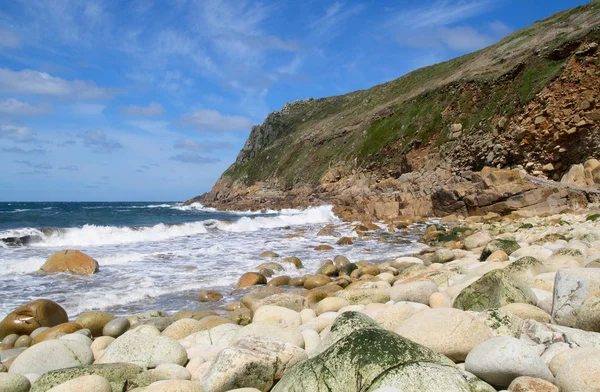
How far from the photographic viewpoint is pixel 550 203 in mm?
21234

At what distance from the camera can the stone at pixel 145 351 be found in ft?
15.5

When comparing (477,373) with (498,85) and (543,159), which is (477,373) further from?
(498,85)

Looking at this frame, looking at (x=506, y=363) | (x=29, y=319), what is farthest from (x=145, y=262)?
(x=506, y=363)

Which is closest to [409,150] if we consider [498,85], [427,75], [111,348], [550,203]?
[498,85]

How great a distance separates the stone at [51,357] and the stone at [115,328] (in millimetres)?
1464

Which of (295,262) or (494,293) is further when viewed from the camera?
(295,262)

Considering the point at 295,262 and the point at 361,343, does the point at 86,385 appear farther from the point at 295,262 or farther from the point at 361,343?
the point at 295,262

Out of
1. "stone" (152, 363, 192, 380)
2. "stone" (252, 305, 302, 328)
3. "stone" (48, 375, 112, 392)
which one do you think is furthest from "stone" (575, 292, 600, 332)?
"stone" (48, 375, 112, 392)

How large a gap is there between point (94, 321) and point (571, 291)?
697 cm

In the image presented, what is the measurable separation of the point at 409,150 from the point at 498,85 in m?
9.24

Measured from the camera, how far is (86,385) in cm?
361

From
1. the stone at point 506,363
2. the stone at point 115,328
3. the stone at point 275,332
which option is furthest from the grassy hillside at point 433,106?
the stone at point 506,363

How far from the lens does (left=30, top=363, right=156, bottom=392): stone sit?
12.9 ft

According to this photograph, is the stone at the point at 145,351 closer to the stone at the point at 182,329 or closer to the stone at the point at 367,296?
the stone at the point at 182,329
